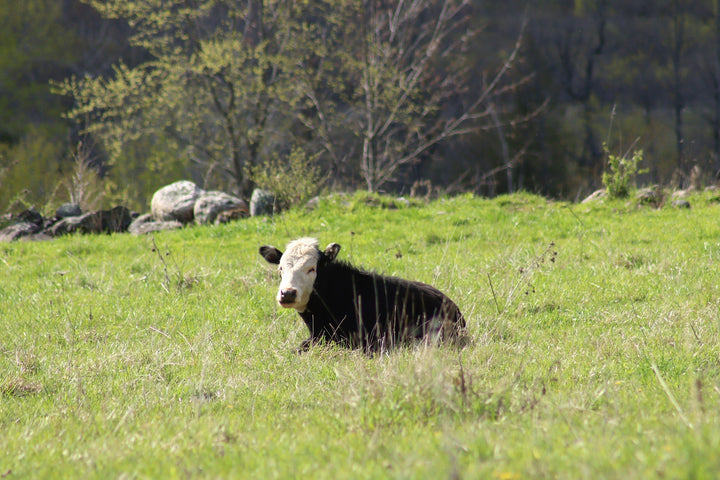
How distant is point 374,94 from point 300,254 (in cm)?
1532

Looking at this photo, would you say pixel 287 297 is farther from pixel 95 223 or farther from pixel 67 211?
pixel 67 211

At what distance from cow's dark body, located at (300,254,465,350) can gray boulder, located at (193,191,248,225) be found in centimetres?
979

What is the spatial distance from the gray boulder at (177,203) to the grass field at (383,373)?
18.0 ft

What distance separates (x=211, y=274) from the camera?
29.9 feet

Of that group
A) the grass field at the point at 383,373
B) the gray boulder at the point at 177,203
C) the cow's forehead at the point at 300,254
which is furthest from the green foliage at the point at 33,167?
the cow's forehead at the point at 300,254

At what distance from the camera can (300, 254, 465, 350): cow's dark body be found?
5758mm

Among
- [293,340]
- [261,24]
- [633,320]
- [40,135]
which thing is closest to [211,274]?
[293,340]

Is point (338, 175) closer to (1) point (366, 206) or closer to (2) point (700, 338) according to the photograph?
(1) point (366, 206)

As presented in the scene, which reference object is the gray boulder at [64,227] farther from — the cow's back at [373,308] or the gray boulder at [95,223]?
the cow's back at [373,308]

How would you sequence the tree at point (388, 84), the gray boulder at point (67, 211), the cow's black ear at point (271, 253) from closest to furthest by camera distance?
the cow's black ear at point (271, 253) < the gray boulder at point (67, 211) < the tree at point (388, 84)

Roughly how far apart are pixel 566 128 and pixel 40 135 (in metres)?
26.0

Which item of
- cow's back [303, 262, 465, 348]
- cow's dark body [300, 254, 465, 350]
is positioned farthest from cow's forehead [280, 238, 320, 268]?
cow's back [303, 262, 465, 348]

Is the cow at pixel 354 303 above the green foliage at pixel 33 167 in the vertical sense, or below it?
above

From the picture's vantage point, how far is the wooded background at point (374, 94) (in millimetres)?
21250
